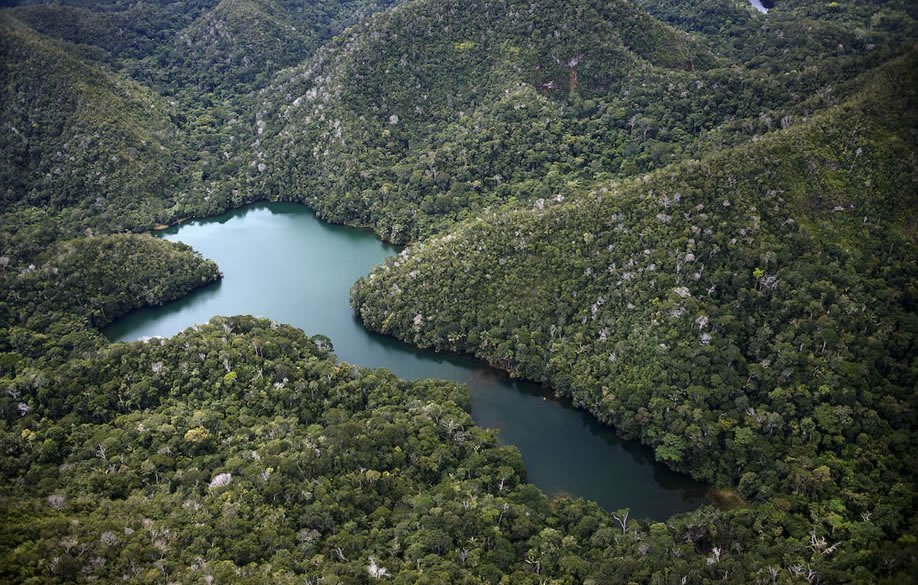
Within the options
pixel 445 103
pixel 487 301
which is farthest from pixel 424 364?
pixel 445 103

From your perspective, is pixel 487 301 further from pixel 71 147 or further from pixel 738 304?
pixel 71 147

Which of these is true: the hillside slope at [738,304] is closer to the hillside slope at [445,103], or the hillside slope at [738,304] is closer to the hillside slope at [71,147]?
the hillside slope at [445,103]

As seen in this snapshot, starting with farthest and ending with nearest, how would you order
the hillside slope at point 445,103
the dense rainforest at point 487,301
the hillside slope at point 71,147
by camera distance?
the hillside slope at point 71,147 < the hillside slope at point 445,103 < the dense rainforest at point 487,301

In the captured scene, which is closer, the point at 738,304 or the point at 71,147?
the point at 738,304

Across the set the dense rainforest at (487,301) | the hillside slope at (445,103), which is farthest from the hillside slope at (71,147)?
the hillside slope at (445,103)

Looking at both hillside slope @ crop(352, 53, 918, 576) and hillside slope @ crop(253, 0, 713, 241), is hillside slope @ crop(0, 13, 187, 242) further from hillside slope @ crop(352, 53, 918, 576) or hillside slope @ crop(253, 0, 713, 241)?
hillside slope @ crop(352, 53, 918, 576)

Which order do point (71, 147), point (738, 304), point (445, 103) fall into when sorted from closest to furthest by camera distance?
point (738, 304)
point (71, 147)
point (445, 103)

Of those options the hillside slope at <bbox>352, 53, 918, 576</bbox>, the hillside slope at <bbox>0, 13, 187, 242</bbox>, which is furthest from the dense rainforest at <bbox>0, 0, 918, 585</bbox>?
the hillside slope at <bbox>0, 13, 187, 242</bbox>

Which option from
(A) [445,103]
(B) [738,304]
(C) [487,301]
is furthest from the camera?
(A) [445,103]

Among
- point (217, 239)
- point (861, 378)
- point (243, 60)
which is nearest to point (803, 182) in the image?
point (861, 378)
